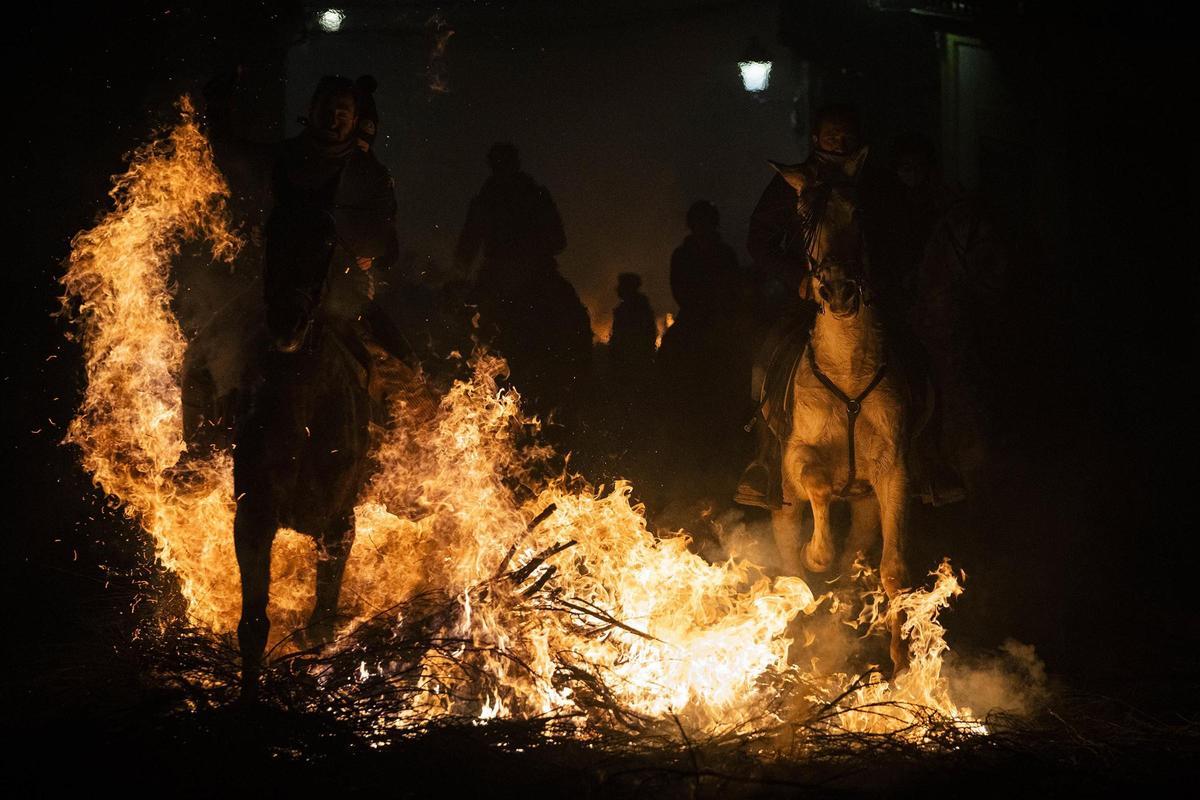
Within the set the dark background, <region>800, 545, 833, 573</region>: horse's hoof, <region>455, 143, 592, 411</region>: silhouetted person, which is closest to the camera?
<region>800, 545, 833, 573</region>: horse's hoof

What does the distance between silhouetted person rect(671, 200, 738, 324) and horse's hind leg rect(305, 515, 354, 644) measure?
5.56 metres

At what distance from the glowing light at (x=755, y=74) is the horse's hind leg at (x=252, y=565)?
8.66 metres

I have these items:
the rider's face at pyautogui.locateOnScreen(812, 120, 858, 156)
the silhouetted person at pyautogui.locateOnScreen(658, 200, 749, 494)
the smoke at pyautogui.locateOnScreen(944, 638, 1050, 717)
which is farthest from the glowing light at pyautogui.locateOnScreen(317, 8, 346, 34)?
the smoke at pyautogui.locateOnScreen(944, 638, 1050, 717)

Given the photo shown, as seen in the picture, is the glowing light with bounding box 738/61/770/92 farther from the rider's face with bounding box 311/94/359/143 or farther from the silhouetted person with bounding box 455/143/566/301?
the rider's face with bounding box 311/94/359/143

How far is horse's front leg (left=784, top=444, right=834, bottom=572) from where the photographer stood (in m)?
8.32

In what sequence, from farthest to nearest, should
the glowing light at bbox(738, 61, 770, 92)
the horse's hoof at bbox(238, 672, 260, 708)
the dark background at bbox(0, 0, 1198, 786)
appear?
the glowing light at bbox(738, 61, 770, 92) < the dark background at bbox(0, 0, 1198, 786) < the horse's hoof at bbox(238, 672, 260, 708)

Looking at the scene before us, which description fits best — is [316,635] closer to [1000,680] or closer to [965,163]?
[1000,680]

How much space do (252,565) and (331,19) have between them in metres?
7.20

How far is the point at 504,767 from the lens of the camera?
6422 millimetres

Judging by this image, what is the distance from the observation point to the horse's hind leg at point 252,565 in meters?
7.16

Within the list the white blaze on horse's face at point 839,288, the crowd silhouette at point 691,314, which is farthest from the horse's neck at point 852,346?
the crowd silhouette at point 691,314

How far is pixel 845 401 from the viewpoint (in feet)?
26.9

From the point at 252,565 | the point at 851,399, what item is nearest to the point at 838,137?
the point at 851,399

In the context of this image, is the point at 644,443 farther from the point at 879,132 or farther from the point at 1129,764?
the point at 1129,764
